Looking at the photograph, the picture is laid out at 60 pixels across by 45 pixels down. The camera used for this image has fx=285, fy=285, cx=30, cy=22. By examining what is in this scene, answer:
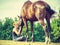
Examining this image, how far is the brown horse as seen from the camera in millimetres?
2896

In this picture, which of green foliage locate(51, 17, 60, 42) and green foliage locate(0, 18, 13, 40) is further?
green foliage locate(0, 18, 13, 40)

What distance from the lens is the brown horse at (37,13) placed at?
114 inches

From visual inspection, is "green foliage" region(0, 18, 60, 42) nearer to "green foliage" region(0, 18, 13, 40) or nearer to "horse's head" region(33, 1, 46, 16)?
"green foliage" region(0, 18, 13, 40)

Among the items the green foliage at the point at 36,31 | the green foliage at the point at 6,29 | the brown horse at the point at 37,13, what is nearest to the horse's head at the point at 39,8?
the brown horse at the point at 37,13

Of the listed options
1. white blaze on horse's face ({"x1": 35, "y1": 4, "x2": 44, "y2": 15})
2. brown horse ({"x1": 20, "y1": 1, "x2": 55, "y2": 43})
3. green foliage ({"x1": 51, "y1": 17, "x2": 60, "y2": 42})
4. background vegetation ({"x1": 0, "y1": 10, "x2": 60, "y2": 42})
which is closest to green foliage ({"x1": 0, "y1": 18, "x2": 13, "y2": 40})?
background vegetation ({"x1": 0, "y1": 10, "x2": 60, "y2": 42})

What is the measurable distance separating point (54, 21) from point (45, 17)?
0.10 meters

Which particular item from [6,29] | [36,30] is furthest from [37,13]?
[6,29]

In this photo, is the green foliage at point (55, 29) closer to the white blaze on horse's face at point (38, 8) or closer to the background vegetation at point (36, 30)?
the background vegetation at point (36, 30)

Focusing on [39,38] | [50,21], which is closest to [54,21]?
[50,21]

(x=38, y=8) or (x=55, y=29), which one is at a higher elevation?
(x=38, y=8)

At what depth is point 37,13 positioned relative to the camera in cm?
292

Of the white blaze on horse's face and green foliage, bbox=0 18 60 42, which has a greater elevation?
the white blaze on horse's face

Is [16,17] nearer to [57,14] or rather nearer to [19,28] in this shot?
[19,28]

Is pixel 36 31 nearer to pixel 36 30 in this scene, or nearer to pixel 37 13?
pixel 36 30
